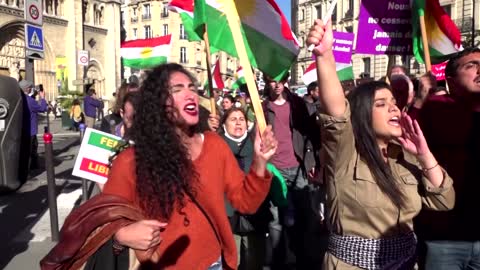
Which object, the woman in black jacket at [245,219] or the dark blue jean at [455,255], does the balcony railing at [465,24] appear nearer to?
the woman in black jacket at [245,219]

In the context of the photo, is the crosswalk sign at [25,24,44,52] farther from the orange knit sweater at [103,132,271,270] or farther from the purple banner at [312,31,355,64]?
the orange knit sweater at [103,132,271,270]

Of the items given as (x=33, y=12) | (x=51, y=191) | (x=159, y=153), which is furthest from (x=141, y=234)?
(x=33, y=12)

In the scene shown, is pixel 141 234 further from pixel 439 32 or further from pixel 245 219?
pixel 439 32

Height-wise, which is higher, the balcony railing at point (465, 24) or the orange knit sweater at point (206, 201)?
the balcony railing at point (465, 24)

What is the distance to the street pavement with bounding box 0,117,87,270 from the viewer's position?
6.33m

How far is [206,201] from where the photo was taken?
2832mm

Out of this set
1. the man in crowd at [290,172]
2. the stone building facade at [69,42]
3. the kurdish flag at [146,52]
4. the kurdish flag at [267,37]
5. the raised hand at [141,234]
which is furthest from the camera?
the stone building facade at [69,42]

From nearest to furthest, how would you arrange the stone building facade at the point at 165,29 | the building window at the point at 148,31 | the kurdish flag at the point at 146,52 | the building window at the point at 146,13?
the kurdish flag at the point at 146,52
the stone building facade at the point at 165,29
the building window at the point at 148,31
the building window at the point at 146,13

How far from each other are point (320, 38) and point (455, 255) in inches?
62.2

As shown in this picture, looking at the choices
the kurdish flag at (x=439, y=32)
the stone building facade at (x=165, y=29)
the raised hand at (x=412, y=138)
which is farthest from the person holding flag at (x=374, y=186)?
the stone building facade at (x=165, y=29)

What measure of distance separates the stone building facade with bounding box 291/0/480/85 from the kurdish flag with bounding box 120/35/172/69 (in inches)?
934

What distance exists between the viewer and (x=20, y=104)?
383 centimetres

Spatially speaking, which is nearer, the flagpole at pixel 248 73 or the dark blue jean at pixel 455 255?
the flagpole at pixel 248 73

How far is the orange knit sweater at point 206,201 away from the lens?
2.73 meters
